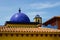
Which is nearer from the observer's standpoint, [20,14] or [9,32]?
[9,32]

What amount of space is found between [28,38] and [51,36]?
1595mm

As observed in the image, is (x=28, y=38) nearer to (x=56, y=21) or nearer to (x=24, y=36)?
(x=24, y=36)

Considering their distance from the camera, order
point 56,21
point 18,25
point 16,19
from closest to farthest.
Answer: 1. point 56,21
2. point 18,25
3. point 16,19

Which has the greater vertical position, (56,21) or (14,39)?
(56,21)

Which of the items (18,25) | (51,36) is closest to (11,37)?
(51,36)

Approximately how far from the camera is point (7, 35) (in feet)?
39.9

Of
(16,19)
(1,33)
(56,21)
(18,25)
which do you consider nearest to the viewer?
(1,33)

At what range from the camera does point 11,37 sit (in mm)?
12180

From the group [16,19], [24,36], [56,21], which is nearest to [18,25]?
[16,19]

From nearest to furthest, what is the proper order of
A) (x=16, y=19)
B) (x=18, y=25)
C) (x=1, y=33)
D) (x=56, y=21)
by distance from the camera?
(x=1, y=33)
(x=56, y=21)
(x=18, y=25)
(x=16, y=19)

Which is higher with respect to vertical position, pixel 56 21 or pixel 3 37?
pixel 56 21

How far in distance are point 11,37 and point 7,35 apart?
29cm

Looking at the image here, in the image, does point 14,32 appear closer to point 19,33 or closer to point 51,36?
point 19,33

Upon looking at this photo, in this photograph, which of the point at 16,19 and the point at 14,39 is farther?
the point at 16,19
